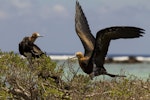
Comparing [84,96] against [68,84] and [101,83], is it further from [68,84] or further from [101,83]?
[101,83]

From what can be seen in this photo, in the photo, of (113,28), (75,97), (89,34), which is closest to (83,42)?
(89,34)

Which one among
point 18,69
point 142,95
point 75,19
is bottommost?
point 142,95

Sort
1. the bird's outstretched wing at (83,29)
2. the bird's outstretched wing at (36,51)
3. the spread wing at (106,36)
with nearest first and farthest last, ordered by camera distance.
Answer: the spread wing at (106,36) → the bird's outstretched wing at (36,51) → the bird's outstretched wing at (83,29)

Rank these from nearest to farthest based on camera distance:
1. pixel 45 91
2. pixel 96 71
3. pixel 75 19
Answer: pixel 45 91
pixel 96 71
pixel 75 19

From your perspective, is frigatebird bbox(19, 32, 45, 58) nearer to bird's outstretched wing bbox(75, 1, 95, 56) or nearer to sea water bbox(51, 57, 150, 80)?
sea water bbox(51, 57, 150, 80)

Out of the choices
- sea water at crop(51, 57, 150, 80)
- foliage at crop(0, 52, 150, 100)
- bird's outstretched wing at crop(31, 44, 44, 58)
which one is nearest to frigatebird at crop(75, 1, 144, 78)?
sea water at crop(51, 57, 150, 80)

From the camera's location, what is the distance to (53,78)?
323 inches

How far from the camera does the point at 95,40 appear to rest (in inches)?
353

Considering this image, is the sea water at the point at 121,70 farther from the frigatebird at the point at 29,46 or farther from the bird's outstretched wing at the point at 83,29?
the frigatebird at the point at 29,46

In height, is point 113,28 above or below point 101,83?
above

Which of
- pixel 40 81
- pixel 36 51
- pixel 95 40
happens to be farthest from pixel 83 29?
pixel 40 81

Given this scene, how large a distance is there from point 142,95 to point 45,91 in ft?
7.25

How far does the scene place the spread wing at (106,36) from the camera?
8328 millimetres

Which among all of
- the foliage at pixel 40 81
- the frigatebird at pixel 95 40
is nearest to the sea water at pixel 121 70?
the foliage at pixel 40 81
